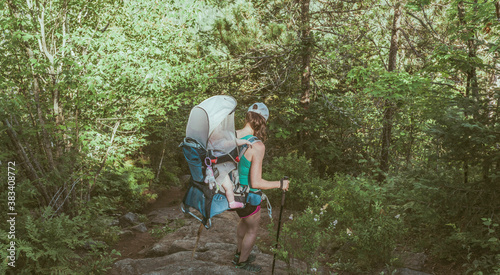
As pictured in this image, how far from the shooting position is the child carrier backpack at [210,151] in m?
3.54

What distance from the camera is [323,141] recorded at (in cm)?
1223

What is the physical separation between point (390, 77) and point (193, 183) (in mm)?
5845

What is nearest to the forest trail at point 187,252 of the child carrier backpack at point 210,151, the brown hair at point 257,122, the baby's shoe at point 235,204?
the baby's shoe at point 235,204

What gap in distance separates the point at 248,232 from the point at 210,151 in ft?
4.83

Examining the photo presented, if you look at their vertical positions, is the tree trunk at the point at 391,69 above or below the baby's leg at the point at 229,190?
above

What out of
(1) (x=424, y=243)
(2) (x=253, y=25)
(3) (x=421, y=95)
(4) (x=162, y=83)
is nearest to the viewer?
(1) (x=424, y=243)

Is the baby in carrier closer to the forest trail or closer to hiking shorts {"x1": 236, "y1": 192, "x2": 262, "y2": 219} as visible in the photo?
hiking shorts {"x1": 236, "y1": 192, "x2": 262, "y2": 219}

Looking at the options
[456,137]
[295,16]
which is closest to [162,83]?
[456,137]

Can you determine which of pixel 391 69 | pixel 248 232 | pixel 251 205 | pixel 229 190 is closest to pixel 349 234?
pixel 248 232

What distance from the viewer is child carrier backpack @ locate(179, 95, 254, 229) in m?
3.54

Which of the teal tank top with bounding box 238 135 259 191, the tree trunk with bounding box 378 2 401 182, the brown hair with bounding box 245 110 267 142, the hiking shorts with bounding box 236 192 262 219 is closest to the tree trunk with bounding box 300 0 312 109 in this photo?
the tree trunk with bounding box 378 2 401 182

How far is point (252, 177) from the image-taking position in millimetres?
Result: 4043

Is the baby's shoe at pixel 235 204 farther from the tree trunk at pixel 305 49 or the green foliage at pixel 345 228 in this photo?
the tree trunk at pixel 305 49

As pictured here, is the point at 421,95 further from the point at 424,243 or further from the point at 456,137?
the point at 424,243
